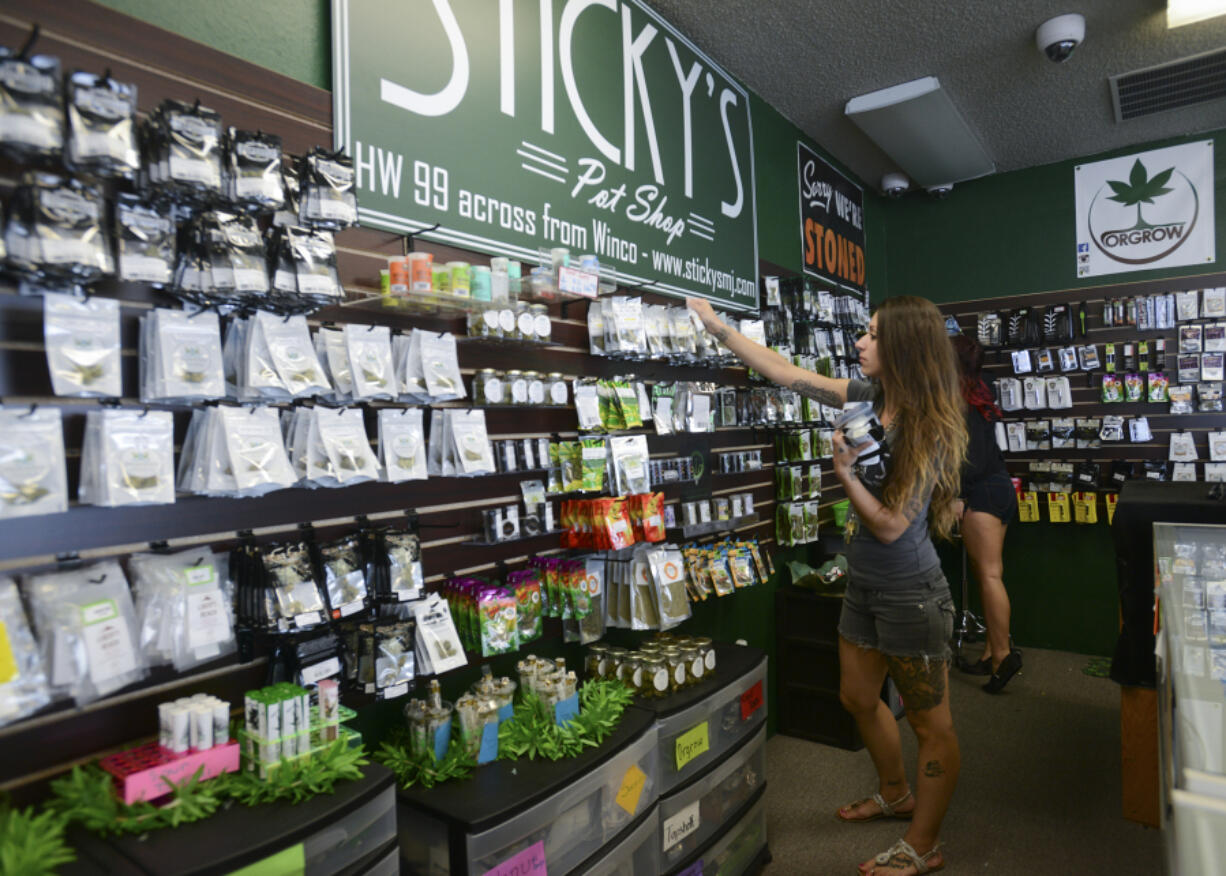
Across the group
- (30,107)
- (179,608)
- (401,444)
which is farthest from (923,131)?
(179,608)

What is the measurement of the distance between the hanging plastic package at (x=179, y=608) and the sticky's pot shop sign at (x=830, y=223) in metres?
3.70

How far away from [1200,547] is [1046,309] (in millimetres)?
3553

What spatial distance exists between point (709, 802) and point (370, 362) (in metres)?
1.72

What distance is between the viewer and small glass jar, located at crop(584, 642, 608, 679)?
237cm

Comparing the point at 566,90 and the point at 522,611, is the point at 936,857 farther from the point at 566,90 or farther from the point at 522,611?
the point at 566,90

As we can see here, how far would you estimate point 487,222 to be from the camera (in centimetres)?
217

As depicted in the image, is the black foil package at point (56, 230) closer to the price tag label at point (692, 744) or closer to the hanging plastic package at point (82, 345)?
the hanging plastic package at point (82, 345)

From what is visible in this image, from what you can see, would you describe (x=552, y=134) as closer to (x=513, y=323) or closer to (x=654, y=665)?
(x=513, y=323)

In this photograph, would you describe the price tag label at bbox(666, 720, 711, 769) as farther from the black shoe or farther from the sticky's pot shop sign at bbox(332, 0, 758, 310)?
the black shoe

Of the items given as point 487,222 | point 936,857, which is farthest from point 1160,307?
point 487,222

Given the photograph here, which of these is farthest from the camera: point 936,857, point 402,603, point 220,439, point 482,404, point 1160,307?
point 1160,307

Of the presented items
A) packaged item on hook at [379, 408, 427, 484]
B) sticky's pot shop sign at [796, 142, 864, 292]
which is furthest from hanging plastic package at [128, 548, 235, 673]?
sticky's pot shop sign at [796, 142, 864, 292]

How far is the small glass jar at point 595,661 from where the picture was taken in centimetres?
237

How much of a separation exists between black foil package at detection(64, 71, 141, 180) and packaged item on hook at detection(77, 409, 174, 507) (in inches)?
16.6
